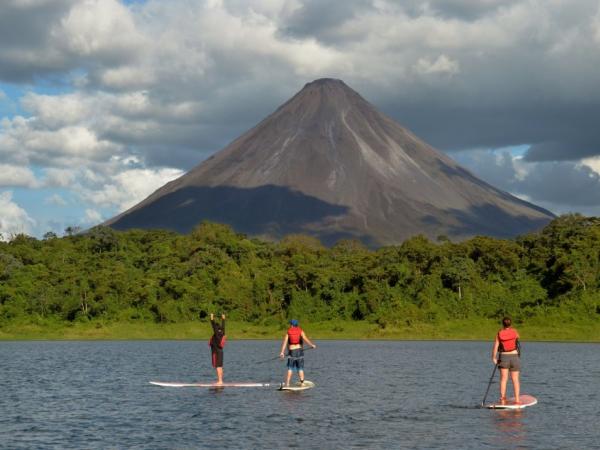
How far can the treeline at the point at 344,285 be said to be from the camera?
330 feet

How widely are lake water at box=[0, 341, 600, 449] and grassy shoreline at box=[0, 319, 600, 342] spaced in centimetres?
4340

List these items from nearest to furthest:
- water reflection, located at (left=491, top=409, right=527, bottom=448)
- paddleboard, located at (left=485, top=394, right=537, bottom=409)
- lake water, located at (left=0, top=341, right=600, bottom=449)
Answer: water reflection, located at (left=491, top=409, right=527, bottom=448)
lake water, located at (left=0, top=341, right=600, bottom=449)
paddleboard, located at (left=485, top=394, right=537, bottom=409)

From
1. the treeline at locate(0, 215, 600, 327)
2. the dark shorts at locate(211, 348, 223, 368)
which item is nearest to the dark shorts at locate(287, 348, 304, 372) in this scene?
the dark shorts at locate(211, 348, 223, 368)

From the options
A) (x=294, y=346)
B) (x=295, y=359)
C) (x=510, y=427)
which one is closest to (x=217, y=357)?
(x=295, y=359)

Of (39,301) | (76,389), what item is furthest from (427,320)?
(76,389)

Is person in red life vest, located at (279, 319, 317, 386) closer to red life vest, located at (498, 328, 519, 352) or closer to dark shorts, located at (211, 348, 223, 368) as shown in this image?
dark shorts, located at (211, 348, 223, 368)

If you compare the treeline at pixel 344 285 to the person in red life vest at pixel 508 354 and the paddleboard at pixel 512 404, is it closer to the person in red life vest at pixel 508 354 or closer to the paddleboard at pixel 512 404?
the paddleboard at pixel 512 404

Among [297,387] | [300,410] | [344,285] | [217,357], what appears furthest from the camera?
[344,285]

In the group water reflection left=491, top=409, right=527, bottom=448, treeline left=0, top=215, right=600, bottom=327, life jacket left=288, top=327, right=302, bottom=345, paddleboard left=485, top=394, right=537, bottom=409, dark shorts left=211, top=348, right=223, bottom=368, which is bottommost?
water reflection left=491, top=409, right=527, bottom=448

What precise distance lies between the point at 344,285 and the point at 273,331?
37.7 ft

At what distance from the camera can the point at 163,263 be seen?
12519cm

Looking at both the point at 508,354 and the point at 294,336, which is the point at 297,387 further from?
the point at 508,354

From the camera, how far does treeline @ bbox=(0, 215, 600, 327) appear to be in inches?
3959

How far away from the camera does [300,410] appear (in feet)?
97.5
